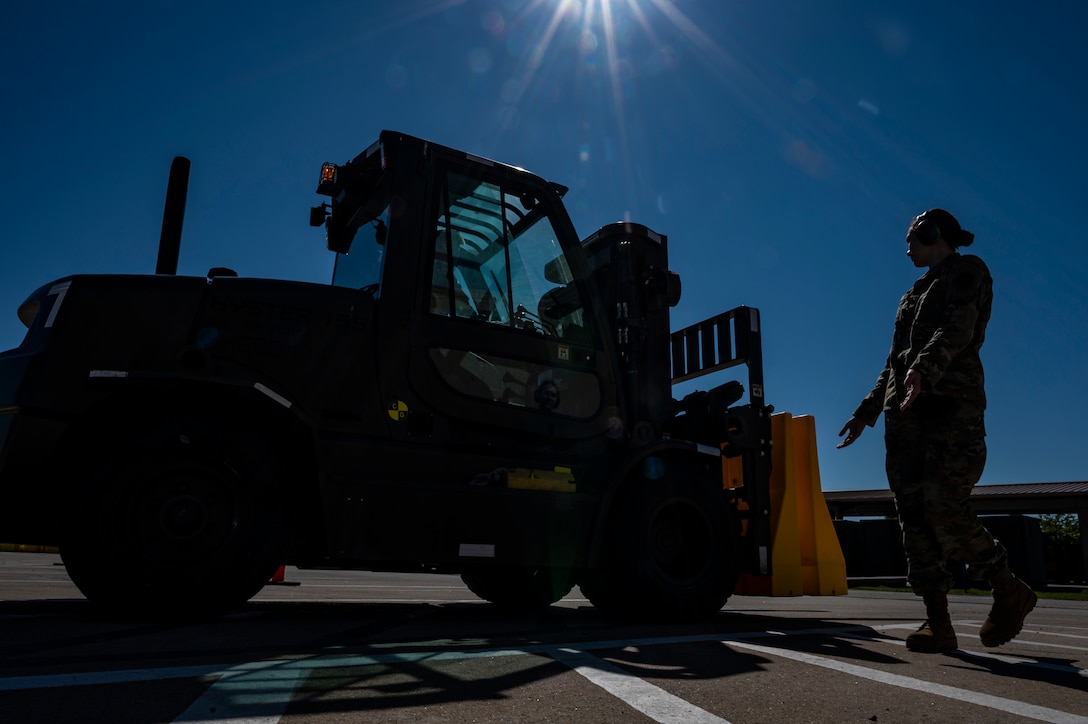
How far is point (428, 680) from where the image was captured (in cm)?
243

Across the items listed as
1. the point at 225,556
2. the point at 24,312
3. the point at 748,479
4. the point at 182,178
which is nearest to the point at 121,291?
the point at 24,312

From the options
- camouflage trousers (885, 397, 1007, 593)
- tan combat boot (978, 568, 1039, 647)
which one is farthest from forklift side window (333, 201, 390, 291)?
tan combat boot (978, 568, 1039, 647)

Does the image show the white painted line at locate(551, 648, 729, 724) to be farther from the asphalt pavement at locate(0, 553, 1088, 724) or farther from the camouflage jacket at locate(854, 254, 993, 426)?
the camouflage jacket at locate(854, 254, 993, 426)

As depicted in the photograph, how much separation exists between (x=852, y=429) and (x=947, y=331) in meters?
0.83

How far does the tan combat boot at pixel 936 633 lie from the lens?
11.9 feet

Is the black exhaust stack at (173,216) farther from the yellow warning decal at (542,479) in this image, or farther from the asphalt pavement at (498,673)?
the yellow warning decal at (542,479)

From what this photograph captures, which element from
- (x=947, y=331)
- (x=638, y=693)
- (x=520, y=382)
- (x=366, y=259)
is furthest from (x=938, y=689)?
(x=366, y=259)

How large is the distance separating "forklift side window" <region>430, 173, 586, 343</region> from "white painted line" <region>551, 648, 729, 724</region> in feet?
7.45

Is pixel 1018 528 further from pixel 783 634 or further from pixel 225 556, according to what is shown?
pixel 225 556

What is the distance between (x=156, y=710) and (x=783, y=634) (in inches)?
128

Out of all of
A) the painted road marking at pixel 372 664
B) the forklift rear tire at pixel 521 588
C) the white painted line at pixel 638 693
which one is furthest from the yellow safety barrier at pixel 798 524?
the white painted line at pixel 638 693

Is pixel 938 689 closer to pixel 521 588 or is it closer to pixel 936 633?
pixel 936 633

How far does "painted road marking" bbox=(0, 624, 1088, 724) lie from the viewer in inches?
77.9

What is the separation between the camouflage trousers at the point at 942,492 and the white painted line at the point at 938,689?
2.74 ft
